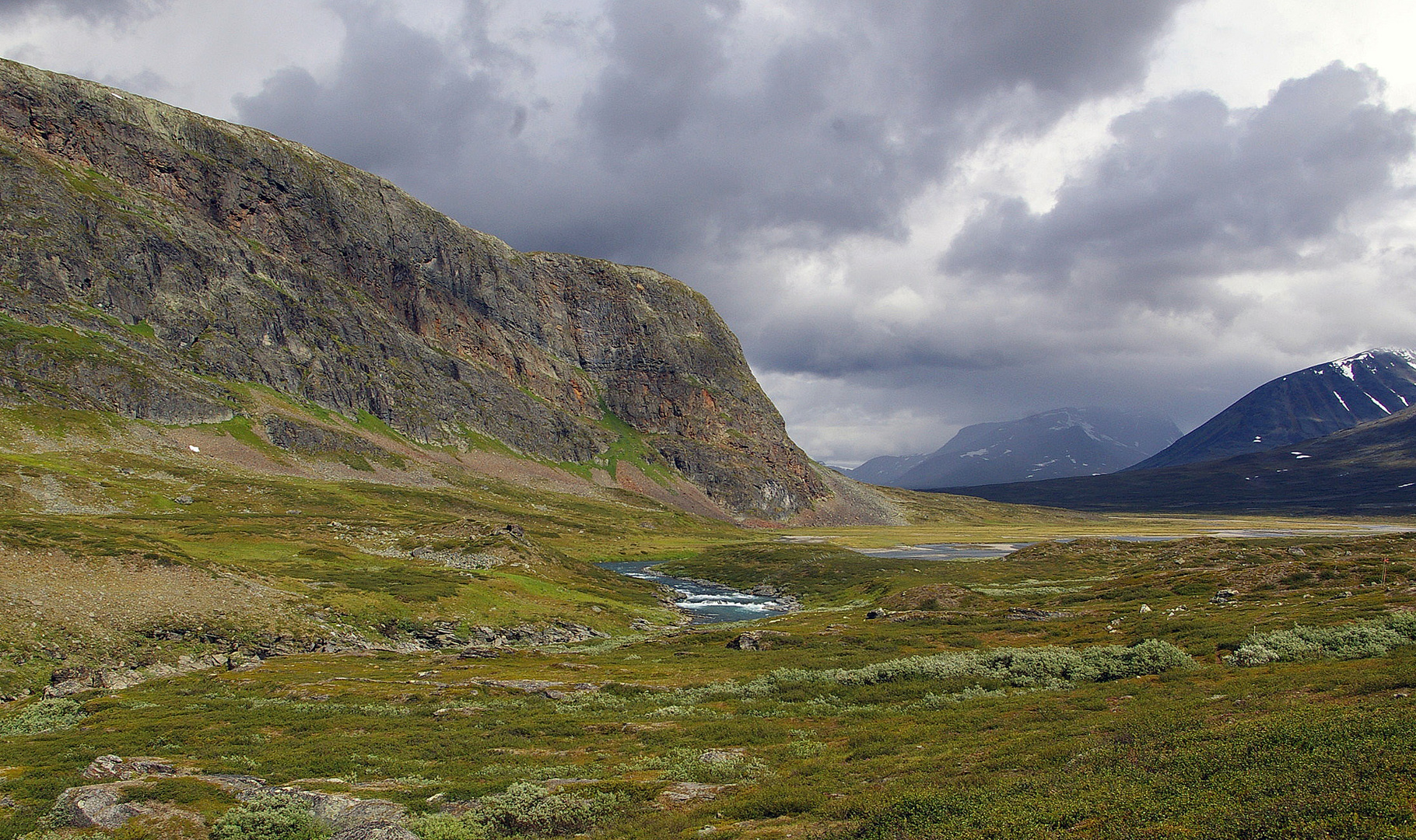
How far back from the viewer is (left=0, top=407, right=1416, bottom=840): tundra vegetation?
17.2 m

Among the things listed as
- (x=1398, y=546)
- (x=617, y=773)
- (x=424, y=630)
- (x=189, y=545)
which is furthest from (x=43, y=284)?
(x=1398, y=546)

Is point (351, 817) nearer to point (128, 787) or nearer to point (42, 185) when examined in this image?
point (128, 787)

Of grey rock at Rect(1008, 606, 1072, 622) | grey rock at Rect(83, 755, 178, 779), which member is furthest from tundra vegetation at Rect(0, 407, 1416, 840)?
grey rock at Rect(1008, 606, 1072, 622)

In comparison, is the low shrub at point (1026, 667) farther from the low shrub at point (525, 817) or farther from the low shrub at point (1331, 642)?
the low shrub at point (525, 817)

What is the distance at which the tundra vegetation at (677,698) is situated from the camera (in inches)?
677

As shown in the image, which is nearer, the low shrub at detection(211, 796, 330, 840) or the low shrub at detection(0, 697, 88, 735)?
the low shrub at detection(211, 796, 330, 840)

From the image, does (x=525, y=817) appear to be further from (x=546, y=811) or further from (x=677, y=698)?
(x=677, y=698)

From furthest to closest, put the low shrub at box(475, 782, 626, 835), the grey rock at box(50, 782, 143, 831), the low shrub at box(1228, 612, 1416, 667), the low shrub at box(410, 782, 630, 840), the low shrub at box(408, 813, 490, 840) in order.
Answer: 1. the low shrub at box(1228, 612, 1416, 667)
2. the low shrub at box(475, 782, 626, 835)
3. the grey rock at box(50, 782, 143, 831)
4. the low shrub at box(410, 782, 630, 840)
5. the low shrub at box(408, 813, 490, 840)

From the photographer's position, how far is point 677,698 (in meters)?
41.2

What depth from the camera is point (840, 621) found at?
74.7 meters

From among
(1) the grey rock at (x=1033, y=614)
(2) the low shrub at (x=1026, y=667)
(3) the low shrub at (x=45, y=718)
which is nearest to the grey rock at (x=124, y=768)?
(3) the low shrub at (x=45, y=718)

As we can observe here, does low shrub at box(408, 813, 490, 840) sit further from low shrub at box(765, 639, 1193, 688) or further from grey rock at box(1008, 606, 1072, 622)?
grey rock at box(1008, 606, 1072, 622)

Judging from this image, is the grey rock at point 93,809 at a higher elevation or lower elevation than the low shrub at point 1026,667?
higher

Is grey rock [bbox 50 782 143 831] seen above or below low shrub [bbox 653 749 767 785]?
above
